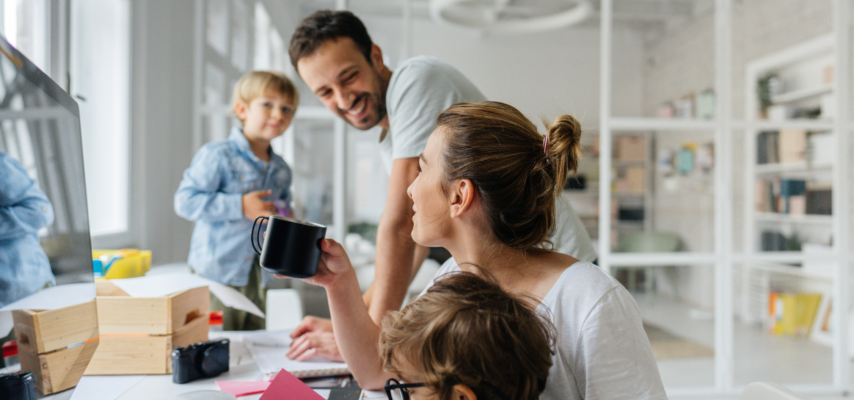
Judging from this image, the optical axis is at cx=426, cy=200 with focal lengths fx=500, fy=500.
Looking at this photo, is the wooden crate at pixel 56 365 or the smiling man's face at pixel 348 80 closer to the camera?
the wooden crate at pixel 56 365

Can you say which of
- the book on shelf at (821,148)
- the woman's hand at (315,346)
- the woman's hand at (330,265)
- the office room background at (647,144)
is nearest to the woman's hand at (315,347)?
the woman's hand at (315,346)

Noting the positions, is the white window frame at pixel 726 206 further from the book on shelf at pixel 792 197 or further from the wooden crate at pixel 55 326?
the wooden crate at pixel 55 326

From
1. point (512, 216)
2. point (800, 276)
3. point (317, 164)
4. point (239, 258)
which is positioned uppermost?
point (317, 164)

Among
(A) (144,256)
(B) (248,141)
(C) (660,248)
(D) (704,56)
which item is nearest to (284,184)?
(B) (248,141)

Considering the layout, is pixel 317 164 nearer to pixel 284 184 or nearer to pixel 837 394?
pixel 284 184

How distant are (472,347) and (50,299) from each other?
0.58m

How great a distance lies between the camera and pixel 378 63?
4.47 feet

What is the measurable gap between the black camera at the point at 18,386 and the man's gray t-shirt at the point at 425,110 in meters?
0.75

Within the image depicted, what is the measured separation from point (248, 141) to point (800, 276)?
3.47 meters

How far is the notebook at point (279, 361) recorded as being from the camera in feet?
3.25

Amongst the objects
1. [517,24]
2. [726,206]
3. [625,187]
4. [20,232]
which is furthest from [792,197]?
[20,232]

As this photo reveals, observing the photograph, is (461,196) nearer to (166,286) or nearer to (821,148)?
(166,286)

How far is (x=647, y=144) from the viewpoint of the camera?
3580mm

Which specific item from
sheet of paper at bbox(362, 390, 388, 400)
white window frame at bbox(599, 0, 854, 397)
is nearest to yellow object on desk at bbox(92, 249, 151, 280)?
sheet of paper at bbox(362, 390, 388, 400)
